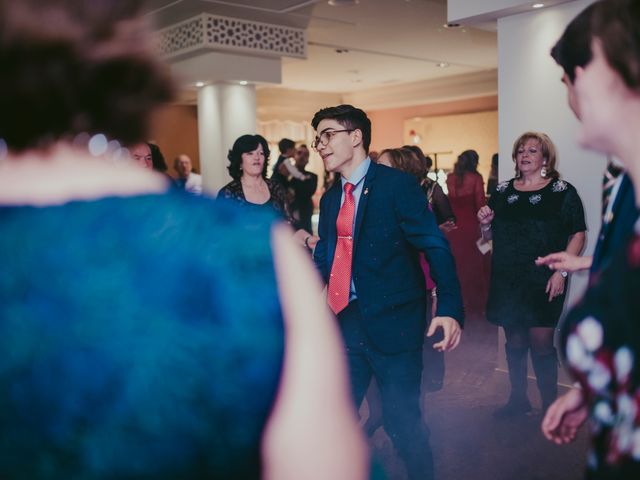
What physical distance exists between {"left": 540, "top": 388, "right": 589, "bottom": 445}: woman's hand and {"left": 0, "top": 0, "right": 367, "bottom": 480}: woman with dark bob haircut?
24.0 inches

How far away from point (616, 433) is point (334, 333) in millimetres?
434

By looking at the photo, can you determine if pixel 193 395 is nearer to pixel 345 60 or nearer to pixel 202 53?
pixel 202 53

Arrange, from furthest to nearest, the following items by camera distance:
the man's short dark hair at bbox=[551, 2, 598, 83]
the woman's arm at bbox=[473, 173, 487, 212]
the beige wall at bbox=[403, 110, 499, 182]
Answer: the beige wall at bbox=[403, 110, 499, 182] → the woman's arm at bbox=[473, 173, 487, 212] → the man's short dark hair at bbox=[551, 2, 598, 83]

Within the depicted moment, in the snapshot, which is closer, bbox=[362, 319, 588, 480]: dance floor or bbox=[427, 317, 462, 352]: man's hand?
bbox=[427, 317, 462, 352]: man's hand

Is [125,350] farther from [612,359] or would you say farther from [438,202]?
[438,202]

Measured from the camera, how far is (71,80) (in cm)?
57

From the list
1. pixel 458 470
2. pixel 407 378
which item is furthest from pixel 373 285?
pixel 458 470

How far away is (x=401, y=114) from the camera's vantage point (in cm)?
1617

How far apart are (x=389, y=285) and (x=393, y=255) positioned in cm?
12

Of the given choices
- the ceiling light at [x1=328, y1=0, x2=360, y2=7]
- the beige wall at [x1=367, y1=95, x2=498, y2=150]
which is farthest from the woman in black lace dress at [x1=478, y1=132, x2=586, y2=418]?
the beige wall at [x1=367, y1=95, x2=498, y2=150]

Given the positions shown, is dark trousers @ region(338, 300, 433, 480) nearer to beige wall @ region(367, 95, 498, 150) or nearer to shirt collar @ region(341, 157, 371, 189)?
shirt collar @ region(341, 157, 371, 189)

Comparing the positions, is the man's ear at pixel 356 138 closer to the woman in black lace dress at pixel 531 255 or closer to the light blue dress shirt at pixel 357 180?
the light blue dress shirt at pixel 357 180

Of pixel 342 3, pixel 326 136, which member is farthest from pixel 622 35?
pixel 342 3

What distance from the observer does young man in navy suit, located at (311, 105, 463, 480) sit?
2.36 meters
